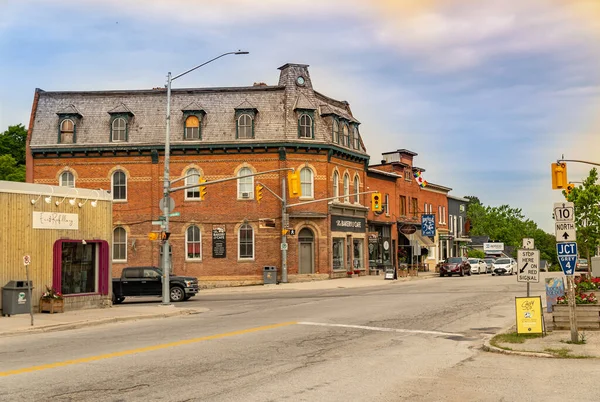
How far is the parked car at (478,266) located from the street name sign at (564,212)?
47.9 m

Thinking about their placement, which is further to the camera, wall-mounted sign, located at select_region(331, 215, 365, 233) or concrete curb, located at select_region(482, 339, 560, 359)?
wall-mounted sign, located at select_region(331, 215, 365, 233)

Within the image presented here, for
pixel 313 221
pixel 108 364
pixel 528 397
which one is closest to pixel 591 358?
pixel 528 397

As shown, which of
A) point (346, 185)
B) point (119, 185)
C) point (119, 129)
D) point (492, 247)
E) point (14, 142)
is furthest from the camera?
point (492, 247)

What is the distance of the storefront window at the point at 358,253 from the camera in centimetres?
5009

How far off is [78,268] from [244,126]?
2210 cm

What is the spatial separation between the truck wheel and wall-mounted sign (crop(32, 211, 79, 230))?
7.29 metres

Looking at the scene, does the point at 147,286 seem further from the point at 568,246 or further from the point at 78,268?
the point at 568,246

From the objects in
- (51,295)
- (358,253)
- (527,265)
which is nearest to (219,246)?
(358,253)

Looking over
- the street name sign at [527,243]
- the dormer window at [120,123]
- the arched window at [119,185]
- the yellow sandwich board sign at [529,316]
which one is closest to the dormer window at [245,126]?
the dormer window at [120,123]

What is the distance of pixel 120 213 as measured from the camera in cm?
4503

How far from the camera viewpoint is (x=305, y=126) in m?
45.7

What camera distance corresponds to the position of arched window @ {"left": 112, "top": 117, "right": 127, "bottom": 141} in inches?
1793

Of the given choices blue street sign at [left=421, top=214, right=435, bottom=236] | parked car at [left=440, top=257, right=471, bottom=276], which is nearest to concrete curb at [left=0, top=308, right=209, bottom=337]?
parked car at [left=440, top=257, right=471, bottom=276]

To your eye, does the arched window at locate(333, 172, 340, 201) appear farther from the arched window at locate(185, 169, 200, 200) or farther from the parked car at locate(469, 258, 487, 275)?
the parked car at locate(469, 258, 487, 275)
